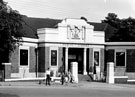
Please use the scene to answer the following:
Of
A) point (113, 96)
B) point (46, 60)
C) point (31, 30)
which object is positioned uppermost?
point (31, 30)

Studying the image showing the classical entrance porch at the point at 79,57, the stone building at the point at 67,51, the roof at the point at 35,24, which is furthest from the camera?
the classical entrance porch at the point at 79,57

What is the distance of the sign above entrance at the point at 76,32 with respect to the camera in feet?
146

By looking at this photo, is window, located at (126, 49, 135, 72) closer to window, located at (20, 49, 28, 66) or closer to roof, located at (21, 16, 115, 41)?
roof, located at (21, 16, 115, 41)

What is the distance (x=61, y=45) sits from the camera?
44.2 metres

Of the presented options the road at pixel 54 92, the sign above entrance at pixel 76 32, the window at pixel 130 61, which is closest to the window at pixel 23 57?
the sign above entrance at pixel 76 32

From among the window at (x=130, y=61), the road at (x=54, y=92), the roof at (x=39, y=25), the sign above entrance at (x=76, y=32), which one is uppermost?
the roof at (x=39, y=25)

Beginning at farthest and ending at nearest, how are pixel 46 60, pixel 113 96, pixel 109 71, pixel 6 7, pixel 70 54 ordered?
1. pixel 70 54
2. pixel 46 60
3. pixel 109 71
4. pixel 113 96
5. pixel 6 7

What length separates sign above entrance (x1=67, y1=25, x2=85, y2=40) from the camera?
1753 inches

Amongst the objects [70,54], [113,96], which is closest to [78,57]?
[70,54]

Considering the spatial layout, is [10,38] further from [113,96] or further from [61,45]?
[61,45]

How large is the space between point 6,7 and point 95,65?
30.2 m

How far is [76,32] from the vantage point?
44875mm

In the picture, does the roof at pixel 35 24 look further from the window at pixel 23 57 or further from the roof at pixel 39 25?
the window at pixel 23 57

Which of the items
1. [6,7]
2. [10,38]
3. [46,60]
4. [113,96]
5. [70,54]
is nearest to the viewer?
[6,7]
